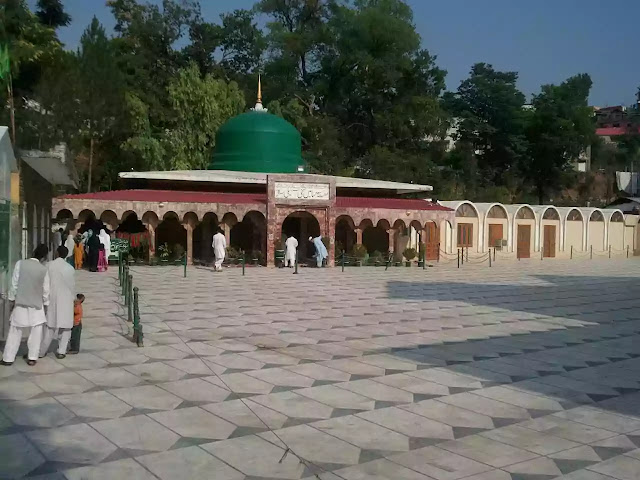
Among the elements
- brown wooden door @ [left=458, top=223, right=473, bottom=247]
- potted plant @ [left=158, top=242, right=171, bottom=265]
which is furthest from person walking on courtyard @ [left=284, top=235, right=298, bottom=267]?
brown wooden door @ [left=458, top=223, right=473, bottom=247]

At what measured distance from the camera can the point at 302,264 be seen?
25375mm

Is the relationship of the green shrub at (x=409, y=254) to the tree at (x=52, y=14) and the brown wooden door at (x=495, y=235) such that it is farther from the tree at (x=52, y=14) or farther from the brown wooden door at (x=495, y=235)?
the tree at (x=52, y=14)

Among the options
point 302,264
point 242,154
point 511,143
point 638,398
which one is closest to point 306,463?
point 638,398

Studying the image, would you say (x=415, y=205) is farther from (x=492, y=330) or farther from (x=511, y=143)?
(x=511, y=143)

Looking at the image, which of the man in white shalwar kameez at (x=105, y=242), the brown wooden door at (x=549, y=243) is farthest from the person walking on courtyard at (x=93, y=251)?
the brown wooden door at (x=549, y=243)

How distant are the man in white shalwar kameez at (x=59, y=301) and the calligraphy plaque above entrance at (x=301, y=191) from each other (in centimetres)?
1614

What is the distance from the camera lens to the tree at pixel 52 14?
3431 centimetres

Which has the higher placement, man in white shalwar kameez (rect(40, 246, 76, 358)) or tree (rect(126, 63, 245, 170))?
tree (rect(126, 63, 245, 170))

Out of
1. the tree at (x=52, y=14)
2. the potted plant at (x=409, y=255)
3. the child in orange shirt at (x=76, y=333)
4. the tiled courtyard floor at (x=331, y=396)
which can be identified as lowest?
the tiled courtyard floor at (x=331, y=396)

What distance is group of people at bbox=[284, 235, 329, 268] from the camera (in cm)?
2292

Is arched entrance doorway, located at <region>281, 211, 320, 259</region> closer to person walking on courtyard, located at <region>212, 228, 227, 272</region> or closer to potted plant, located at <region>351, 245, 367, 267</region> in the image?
potted plant, located at <region>351, 245, 367, 267</region>

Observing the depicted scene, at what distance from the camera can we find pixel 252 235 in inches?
1056

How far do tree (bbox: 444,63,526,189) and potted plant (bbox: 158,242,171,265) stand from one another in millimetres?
32084

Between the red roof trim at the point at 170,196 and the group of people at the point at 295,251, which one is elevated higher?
the red roof trim at the point at 170,196
